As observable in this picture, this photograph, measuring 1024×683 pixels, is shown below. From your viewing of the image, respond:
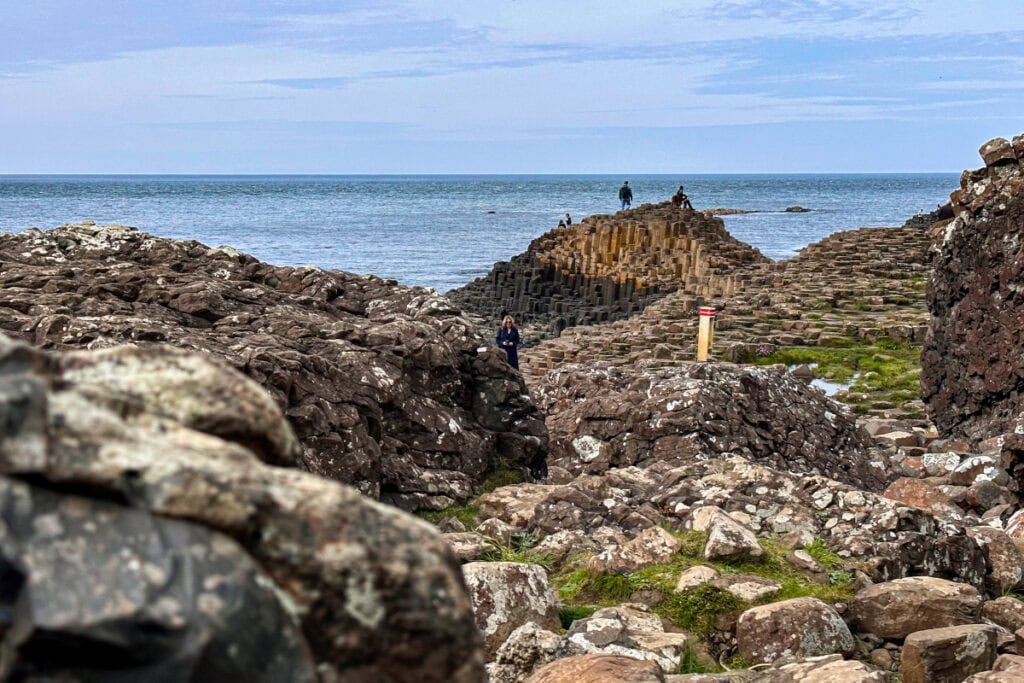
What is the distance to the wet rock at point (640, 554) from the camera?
29.7ft

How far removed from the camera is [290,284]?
13.5 metres

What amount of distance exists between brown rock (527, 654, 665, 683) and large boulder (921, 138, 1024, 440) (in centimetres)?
1181

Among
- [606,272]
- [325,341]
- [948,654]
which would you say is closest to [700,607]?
[948,654]

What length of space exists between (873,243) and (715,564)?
142 ft

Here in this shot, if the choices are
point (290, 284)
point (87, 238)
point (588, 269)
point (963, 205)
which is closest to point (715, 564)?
point (290, 284)

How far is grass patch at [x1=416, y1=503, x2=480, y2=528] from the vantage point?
419 inches

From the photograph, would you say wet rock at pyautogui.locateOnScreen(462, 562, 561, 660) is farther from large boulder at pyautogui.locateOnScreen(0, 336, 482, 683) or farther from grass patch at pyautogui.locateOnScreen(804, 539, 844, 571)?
large boulder at pyautogui.locateOnScreen(0, 336, 482, 683)

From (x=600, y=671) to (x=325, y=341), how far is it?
233 inches

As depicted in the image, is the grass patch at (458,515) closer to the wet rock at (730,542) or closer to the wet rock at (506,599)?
the wet rock at (730,542)

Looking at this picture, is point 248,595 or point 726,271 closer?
point 248,595

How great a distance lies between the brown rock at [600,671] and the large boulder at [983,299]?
11806 mm

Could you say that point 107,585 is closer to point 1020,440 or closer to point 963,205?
point 1020,440

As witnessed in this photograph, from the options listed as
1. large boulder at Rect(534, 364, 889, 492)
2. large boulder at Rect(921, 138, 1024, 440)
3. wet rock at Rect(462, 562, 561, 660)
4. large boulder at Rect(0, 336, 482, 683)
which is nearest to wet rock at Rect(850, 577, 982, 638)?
wet rock at Rect(462, 562, 561, 660)

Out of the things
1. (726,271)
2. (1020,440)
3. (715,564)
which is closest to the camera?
(715,564)
